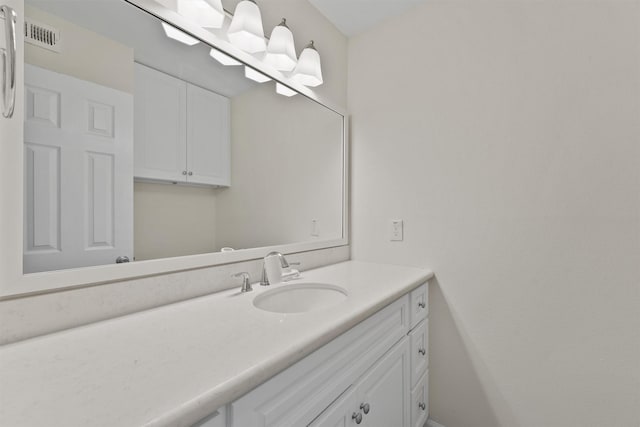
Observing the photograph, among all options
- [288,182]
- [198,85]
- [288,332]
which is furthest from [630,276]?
[198,85]

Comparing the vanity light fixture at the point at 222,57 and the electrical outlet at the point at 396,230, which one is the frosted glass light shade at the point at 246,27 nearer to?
the vanity light fixture at the point at 222,57

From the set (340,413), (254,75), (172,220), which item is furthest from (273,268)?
(254,75)

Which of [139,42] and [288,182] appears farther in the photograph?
[288,182]

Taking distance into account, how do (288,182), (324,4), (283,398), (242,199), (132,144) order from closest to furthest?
1. (283,398)
2. (132,144)
3. (242,199)
4. (288,182)
5. (324,4)

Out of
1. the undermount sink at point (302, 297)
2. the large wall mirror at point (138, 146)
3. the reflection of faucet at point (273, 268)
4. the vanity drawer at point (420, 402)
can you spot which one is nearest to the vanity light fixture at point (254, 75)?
the large wall mirror at point (138, 146)

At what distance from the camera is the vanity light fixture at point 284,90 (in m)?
1.31

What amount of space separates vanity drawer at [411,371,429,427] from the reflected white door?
1.24 meters

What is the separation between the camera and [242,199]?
3.77 ft

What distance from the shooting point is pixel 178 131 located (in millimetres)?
947

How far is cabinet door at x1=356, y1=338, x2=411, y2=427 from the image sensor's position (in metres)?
0.90

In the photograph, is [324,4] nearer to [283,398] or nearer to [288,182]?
[288,182]

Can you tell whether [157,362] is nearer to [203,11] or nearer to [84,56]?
[84,56]

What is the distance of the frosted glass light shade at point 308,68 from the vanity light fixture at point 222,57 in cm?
35

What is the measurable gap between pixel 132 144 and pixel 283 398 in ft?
2.57
